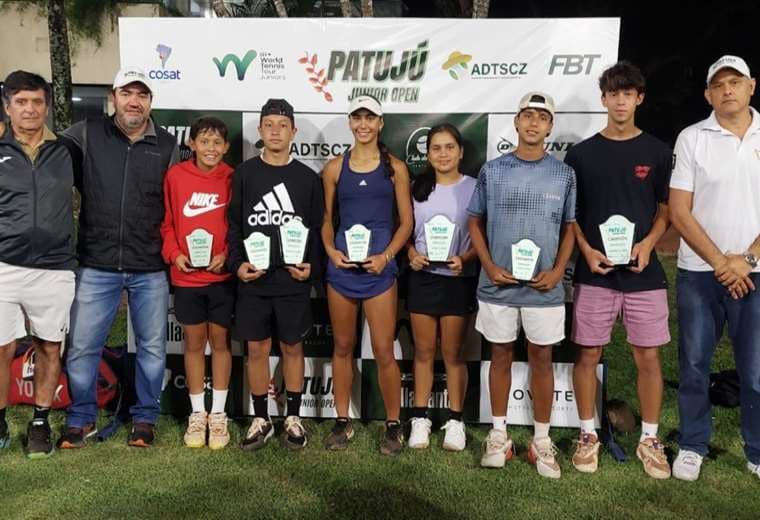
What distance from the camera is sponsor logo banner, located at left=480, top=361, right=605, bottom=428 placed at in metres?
4.73

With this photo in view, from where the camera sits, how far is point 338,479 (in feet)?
12.4

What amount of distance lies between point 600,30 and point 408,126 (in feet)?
4.49

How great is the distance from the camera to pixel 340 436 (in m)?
4.27

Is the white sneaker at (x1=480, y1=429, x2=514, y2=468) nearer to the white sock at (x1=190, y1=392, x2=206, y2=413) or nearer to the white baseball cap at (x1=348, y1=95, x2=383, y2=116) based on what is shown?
the white sock at (x1=190, y1=392, x2=206, y2=413)

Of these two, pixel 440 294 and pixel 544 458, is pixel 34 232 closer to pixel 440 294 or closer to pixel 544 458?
pixel 440 294

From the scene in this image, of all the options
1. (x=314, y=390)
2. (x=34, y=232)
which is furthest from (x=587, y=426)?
(x=34, y=232)

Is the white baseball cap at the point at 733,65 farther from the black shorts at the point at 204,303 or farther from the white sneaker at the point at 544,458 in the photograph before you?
the black shorts at the point at 204,303

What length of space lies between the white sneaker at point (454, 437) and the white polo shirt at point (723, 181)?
170cm

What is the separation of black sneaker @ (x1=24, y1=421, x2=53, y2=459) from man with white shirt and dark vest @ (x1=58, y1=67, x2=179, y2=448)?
4.7 inches

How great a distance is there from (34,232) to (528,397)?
326 cm

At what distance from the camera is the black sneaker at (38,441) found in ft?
13.1

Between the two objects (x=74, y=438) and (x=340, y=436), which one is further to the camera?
(x=340, y=436)

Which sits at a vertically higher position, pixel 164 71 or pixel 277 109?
pixel 164 71

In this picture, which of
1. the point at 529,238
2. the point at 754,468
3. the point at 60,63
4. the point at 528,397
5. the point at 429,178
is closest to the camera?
the point at 529,238
